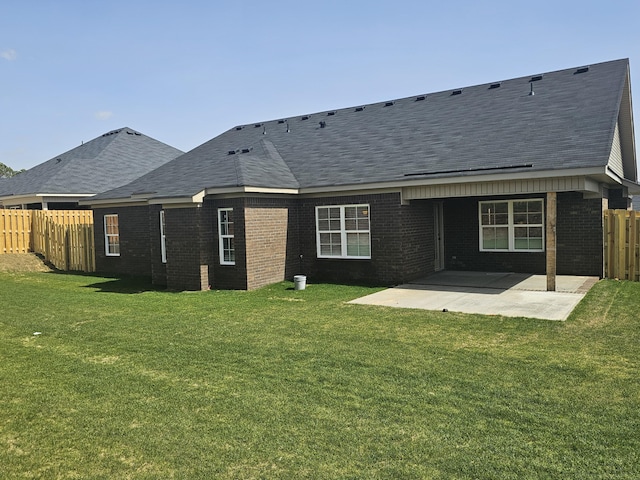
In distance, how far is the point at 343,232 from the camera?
15258 mm

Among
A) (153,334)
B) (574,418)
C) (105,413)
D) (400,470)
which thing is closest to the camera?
(400,470)

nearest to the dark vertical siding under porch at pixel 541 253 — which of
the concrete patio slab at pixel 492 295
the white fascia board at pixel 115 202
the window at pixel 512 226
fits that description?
the window at pixel 512 226

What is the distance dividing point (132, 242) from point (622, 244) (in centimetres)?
1544

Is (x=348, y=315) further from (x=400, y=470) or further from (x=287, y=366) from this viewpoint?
(x=400, y=470)

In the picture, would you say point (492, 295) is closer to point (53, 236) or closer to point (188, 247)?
point (188, 247)

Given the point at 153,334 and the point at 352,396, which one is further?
the point at 153,334

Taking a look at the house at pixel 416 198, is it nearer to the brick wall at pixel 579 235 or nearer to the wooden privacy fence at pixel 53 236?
the brick wall at pixel 579 235

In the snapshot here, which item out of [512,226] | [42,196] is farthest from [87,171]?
[512,226]

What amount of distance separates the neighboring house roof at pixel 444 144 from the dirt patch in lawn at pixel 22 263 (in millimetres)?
4387

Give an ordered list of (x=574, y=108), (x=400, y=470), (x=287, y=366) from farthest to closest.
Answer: (x=574, y=108)
(x=287, y=366)
(x=400, y=470)

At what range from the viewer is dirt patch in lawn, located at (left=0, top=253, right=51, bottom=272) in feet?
62.2

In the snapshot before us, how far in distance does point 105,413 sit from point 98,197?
596 inches

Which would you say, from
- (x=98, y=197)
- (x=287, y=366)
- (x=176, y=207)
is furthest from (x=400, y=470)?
(x=98, y=197)

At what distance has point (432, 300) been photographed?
37.8 feet
